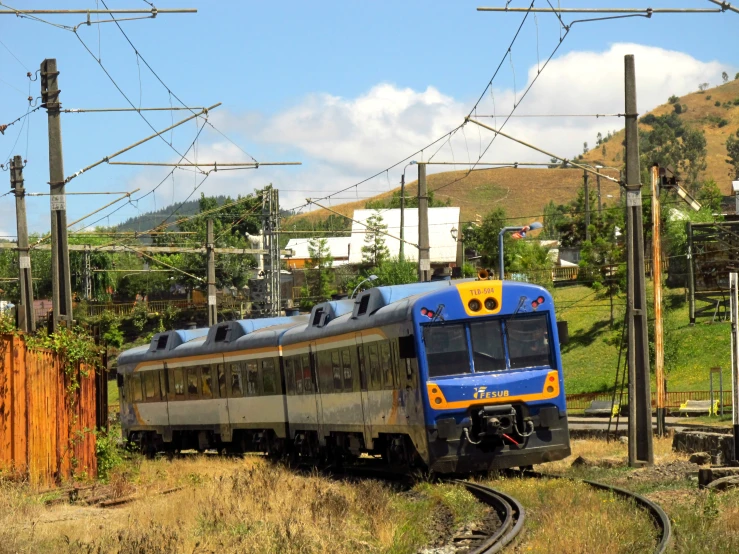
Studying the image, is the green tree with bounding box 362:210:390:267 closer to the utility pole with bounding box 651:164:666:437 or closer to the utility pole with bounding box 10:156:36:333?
the utility pole with bounding box 10:156:36:333

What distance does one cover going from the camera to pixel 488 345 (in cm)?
1792

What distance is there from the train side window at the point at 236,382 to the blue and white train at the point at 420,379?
1.67ft

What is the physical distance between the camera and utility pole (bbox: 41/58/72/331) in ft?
72.5

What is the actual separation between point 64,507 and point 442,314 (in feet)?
20.3

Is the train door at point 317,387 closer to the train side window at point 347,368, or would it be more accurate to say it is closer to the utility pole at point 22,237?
the train side window at point 347,368

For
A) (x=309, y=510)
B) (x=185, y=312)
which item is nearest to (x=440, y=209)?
(x=185, y=312)

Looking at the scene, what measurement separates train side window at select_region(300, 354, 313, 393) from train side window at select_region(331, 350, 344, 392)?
1.65m

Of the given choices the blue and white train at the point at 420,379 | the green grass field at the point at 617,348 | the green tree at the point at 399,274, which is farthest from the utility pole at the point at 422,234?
the green tree at the point at 399,274

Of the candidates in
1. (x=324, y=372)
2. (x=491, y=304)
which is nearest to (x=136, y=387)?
(x=324, y=372)

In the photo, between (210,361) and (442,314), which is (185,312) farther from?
(442,314)

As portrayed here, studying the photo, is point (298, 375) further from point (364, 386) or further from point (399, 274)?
point (399, 274)

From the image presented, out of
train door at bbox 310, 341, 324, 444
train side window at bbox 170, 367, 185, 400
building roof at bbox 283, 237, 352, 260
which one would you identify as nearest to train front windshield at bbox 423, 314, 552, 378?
train door at bbox 310, 341, 324, 444

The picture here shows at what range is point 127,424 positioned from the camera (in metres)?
36.7

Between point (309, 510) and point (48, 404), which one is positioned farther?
point (48, 404)
